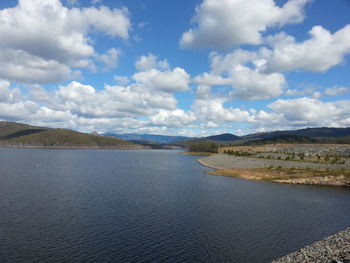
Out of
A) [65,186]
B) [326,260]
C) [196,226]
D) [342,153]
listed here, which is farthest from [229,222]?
[342,153]

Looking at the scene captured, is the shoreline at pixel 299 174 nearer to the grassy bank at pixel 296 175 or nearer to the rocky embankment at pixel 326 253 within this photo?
the grassy bank at pixel 296 175

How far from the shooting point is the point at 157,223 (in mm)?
42812

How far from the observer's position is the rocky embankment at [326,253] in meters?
26.1

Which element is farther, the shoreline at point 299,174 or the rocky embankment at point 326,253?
the shoreline at point 299,174

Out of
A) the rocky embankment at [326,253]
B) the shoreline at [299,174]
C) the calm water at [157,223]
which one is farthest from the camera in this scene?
the shoreline at [299,174]

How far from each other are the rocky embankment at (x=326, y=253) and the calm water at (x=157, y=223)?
286 centimetres

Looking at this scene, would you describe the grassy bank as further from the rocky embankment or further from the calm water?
the rocky embankment

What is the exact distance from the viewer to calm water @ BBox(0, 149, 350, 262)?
31438mm

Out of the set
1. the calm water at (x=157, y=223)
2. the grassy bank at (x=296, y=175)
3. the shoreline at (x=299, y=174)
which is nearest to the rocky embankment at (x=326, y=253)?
the calm water at (x=157, y=223)

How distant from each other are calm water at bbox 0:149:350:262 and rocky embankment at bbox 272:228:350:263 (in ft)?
9.37

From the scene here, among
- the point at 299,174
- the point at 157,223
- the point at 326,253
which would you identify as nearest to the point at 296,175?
the point at 299,174

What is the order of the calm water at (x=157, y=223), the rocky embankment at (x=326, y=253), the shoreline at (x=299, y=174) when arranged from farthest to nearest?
1. the shoreline at (x=299, y=174)
2. the calm water at (x=157, y=223)
3. the rocky embankment at (x=326, y=253)

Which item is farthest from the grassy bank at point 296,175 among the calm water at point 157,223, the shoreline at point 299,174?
the calm water at point 157,223

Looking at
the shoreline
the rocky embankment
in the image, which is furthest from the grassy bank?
the rocky embankment
